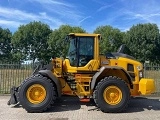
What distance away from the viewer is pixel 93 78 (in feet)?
33.2

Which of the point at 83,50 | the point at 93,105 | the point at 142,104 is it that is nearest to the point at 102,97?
the point at 93,105

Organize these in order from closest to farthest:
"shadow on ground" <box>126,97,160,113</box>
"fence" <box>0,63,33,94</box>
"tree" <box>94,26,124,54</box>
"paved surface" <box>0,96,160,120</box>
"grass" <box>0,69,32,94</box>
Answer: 1. "paved surface" <box>0,96,160,120</box>
2. "shadow on ground" <box>126,97,160,113</box>
3. "fence" <box>0,63,33,94</box>
4. "grass" <box>0,69,32,94</box>
5. "tree" <box>94,26,124,54</box>

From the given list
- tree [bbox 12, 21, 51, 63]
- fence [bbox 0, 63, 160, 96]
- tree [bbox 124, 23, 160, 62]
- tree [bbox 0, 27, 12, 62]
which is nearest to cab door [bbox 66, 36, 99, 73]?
fence [bbox 0, 63, 160, 96]

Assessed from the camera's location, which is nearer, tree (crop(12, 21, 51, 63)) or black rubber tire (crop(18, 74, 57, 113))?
black rubber tire (crop(18, 74, 57, 113))

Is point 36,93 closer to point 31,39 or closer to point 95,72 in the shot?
point 95,72

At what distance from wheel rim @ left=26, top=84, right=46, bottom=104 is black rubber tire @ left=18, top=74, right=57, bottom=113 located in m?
0.11

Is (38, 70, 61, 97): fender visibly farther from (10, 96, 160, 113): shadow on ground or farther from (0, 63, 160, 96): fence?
(0, 63, 160, 96): fence

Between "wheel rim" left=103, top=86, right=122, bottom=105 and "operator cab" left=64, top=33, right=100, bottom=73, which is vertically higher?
"operator cab" left=64, top=33, right=100, bottom=73

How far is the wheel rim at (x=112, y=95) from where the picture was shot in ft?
32.1

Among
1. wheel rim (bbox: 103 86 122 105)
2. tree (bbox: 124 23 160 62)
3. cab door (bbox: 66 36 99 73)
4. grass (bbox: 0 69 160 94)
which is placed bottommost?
wheel rim (bbox: 103 86 122 105)

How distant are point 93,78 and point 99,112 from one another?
4.08 ft

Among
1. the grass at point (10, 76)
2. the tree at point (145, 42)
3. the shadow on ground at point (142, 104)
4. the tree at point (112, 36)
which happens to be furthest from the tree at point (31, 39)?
the shadow on ground at point (142, 104)

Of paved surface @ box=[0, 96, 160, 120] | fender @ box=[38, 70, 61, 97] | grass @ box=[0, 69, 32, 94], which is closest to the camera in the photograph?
paved surface @ box=[0, 96, 160, 120]

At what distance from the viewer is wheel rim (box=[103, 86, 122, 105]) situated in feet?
32.1
